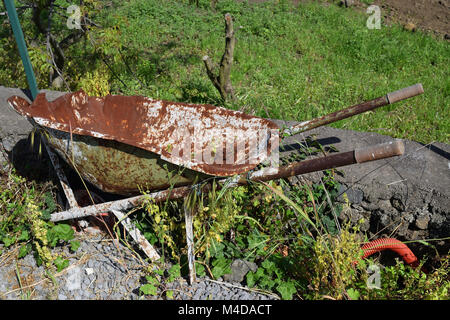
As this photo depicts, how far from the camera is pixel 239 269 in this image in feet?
9.43

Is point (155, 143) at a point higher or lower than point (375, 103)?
lower

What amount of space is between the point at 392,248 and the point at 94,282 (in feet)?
7.03

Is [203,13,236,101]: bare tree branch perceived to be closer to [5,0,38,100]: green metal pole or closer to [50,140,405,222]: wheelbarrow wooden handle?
[5,0,38,100]: green metal pole

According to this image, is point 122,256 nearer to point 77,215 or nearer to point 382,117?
point 77,215

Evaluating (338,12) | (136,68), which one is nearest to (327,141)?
(136,68)

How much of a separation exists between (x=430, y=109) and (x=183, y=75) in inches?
123

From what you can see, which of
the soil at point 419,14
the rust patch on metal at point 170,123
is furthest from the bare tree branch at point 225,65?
the soil at point 419,14

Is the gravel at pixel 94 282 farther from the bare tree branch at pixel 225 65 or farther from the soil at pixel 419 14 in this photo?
the soil at pixel 419 14

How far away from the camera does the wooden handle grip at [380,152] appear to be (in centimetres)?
181

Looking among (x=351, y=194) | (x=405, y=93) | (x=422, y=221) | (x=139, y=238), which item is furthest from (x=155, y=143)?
(x=422, y=221)

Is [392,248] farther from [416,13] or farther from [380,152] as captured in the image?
[416,13]

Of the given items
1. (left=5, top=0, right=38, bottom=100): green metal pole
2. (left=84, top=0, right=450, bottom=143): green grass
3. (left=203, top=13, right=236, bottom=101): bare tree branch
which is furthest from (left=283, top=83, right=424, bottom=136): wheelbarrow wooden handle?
(left=5, top=0, right=38, bottom=100): green metal pole

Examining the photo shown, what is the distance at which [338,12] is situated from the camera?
7.11 m

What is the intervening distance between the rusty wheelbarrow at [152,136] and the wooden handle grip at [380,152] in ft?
2.95
